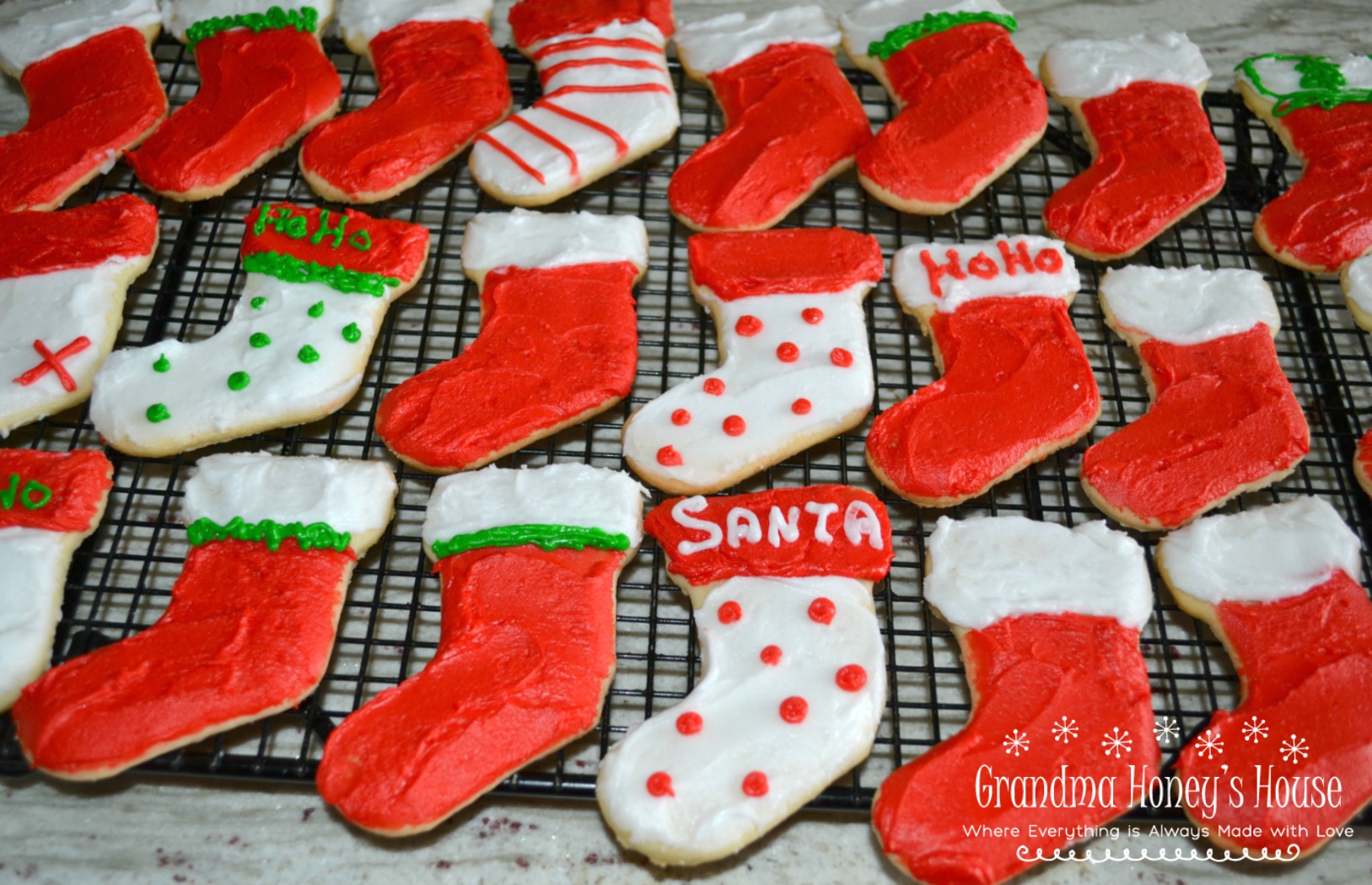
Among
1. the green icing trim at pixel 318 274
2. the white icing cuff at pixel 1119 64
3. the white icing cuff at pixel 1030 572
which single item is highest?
the white icing cuff at pixel 1119 64

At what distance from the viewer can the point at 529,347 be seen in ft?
7.43

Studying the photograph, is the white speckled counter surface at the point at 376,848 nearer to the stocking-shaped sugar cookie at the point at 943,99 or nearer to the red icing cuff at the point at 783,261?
the red icing cuff at the point at 783,261

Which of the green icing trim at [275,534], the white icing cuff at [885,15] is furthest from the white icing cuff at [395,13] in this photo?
the green icing trim at [275,534]

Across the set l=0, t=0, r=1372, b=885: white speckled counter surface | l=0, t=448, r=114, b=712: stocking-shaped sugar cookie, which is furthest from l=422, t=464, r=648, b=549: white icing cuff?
l=0, t=448, r=114, b=712: stocking-shaped sugar cookie

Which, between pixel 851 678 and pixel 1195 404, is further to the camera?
pixel 1195 404

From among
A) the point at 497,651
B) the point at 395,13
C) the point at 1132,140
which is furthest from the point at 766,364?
the point at 395,13

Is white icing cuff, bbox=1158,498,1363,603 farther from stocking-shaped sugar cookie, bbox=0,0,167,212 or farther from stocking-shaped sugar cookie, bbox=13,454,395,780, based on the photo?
stocking-shaped sugar cookie, bbox=0,0,167,212

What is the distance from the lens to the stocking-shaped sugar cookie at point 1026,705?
176cm

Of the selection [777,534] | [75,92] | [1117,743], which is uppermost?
[75,92]

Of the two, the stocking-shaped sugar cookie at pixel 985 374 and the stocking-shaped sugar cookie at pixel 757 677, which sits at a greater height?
the stocking-shaped sugar cookie at pixel 985 374

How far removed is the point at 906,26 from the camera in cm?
275

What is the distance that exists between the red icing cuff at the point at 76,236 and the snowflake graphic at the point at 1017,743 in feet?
6.45

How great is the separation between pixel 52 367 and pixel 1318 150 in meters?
2.73

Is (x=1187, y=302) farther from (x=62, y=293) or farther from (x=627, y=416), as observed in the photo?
(x=62, y=293)
